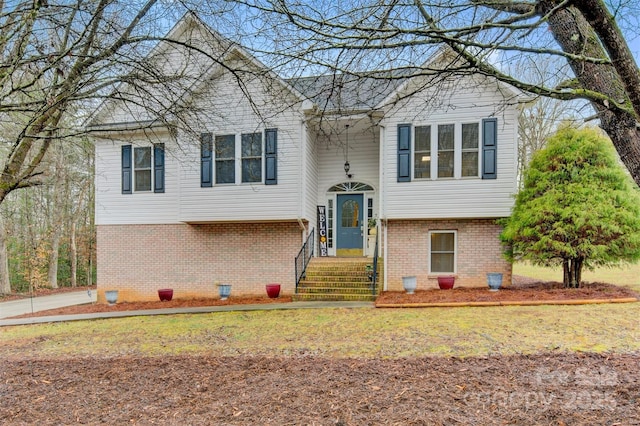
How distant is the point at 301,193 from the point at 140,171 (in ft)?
18.8

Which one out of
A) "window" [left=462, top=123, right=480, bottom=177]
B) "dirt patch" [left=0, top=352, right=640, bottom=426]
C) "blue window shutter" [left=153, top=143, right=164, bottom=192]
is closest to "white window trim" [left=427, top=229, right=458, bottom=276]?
"window" [left=462, top=123, right=480, bottom=177]

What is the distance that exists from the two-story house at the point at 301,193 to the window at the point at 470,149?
28mm

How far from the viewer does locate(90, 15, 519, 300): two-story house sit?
10.2m

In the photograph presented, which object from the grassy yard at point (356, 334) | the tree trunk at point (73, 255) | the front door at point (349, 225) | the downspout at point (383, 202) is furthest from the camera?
the tree trunk at point (73, 255)

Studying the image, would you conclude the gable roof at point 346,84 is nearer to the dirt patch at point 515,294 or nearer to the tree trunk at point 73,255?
the dirt patch at point 515,294

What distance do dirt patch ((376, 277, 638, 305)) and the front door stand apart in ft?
8.67

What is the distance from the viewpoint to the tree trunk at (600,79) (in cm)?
336

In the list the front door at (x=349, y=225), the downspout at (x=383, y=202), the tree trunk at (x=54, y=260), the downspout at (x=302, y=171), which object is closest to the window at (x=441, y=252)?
the downspout at (x=383, y=202)

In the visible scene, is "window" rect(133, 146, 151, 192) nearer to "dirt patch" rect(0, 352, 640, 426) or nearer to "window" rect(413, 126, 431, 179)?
"dirt patch" rect(0, 352, 640, 426)

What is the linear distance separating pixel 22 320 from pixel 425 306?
10.6 m

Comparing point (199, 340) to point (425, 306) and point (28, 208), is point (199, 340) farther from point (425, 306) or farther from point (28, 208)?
point (28, 208)

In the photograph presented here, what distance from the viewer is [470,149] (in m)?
10.3

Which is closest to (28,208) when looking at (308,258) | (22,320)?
(22,320)

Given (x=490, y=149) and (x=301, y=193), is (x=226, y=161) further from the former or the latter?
(x=490, y=149)
